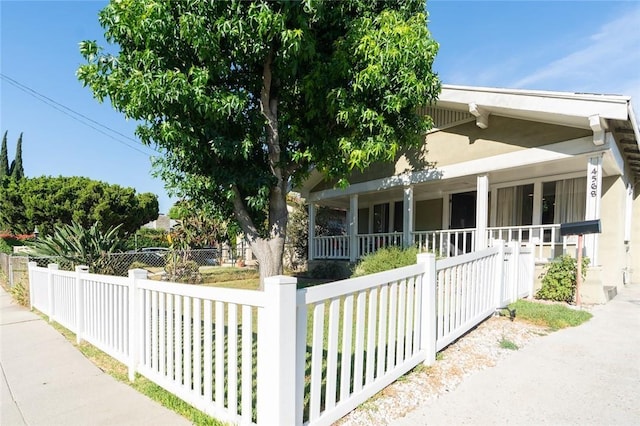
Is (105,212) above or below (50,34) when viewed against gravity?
below

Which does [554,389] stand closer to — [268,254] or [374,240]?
[268,254]

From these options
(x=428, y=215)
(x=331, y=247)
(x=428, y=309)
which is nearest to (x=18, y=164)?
(x=331, y=247)

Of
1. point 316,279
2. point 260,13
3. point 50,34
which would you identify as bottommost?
point 316,279

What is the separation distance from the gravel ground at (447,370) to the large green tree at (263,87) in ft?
12.6

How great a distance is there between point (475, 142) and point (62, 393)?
9.65 meters

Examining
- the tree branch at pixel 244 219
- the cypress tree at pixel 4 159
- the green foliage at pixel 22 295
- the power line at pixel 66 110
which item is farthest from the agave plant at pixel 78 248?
the cypress tree at pixel 4 159

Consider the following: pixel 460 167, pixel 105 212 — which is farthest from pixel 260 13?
pixel 105 212

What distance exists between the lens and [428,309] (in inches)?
146

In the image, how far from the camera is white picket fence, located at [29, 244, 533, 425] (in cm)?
216

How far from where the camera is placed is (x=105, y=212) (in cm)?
1975

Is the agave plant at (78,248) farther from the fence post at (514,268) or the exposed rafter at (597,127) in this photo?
the exposed rafter at (597,127)

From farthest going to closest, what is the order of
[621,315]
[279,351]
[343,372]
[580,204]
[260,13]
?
[580,204] < [621,315] < [260,13] < [343,372] < [279,351]

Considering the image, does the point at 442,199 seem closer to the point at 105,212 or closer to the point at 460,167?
the point at 460,167

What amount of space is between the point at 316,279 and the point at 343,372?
9.56 meters
